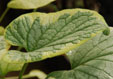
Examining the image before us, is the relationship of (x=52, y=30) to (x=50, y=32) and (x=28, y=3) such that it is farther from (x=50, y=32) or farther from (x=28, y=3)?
(x=28, y=3)

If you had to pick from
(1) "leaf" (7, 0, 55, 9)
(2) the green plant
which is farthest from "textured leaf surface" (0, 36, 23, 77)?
(1) "leaf" (7, 0, 55, 9)

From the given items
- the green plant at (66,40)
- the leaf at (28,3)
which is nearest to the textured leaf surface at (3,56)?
the green plant at (66,40)

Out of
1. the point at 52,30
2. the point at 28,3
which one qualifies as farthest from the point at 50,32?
the point at 28,3

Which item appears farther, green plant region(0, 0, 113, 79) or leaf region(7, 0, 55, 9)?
leaf region(7, 0, 55, 9)

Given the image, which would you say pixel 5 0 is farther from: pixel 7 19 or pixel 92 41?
pixel 92 41

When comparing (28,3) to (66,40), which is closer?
(66,40)

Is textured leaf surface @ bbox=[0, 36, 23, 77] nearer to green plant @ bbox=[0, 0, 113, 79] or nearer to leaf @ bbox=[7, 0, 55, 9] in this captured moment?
green plant @ bbox=[0, 0, 113, 79]
